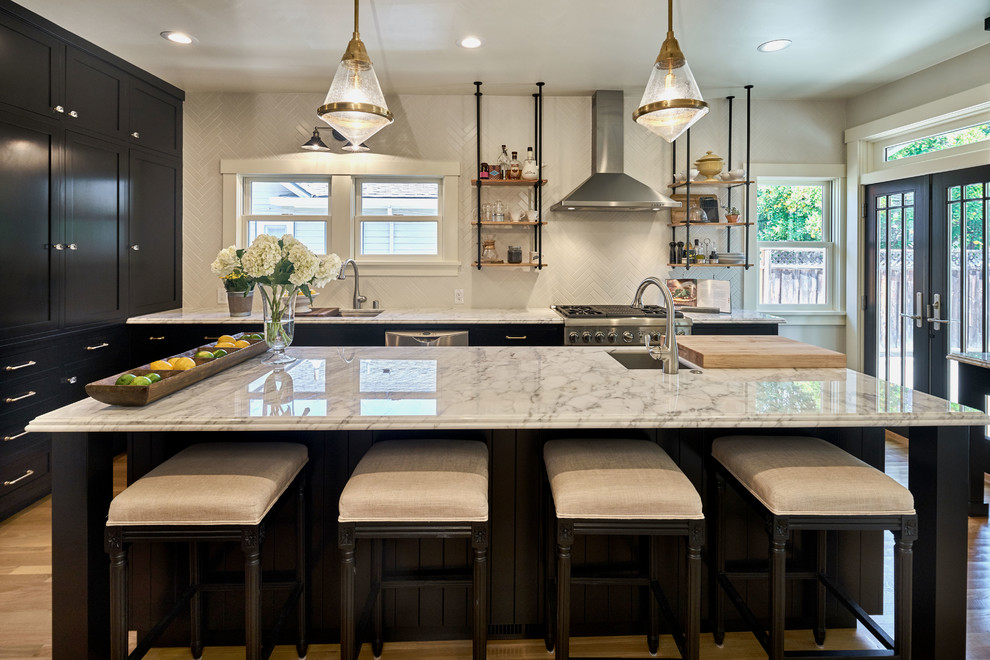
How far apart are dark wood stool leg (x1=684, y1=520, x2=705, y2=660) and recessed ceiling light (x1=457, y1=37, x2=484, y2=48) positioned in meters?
3.11

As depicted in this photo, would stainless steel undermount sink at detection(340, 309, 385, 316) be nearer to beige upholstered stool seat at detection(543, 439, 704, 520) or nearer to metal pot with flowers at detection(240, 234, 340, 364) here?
metal pot with flowers at detection(240, 234, 340, 364)

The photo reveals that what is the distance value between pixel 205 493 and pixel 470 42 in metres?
3.09

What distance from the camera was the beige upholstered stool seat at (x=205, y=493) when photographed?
1.43 m

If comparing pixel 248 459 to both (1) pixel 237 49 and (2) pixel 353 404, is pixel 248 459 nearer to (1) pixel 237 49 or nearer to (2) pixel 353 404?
(2) pixel 353 404

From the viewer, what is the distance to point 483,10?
3.17m

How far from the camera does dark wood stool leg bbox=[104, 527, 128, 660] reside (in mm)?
1439

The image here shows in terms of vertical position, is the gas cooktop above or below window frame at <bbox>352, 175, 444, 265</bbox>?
below

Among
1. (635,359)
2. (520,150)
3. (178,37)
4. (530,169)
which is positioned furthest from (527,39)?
(635,359)

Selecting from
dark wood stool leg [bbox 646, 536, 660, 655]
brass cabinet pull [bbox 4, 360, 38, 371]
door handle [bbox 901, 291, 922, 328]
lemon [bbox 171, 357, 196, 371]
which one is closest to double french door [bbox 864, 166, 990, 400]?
door handle [bbox 901, 291, 922, 328]

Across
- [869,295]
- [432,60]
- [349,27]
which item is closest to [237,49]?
[349,27]

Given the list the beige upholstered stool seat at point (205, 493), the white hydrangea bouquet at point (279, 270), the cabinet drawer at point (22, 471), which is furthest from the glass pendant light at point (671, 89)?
the cabinet drawer at point (22, 471)

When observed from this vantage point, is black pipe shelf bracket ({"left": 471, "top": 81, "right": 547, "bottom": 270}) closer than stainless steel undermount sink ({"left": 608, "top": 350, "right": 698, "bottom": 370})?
No

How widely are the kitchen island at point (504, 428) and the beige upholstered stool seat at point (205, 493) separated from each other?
14cm

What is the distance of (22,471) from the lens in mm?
3121
